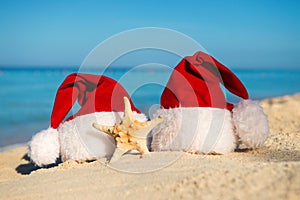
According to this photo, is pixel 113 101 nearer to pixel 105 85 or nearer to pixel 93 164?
pixel 105 85

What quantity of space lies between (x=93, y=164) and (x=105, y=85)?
78 cm

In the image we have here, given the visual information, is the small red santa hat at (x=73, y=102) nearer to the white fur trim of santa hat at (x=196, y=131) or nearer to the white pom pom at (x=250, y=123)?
the white fur trim of santa hat at (x=196, y=131)

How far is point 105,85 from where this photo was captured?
346cm

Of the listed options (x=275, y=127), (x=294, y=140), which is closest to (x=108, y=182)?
(x=294, y=140)

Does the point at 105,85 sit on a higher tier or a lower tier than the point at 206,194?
higher

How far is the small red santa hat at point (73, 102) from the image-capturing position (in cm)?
329

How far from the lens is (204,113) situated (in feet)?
10.2

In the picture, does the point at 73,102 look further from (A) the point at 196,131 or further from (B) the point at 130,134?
(A) the point at 196,131

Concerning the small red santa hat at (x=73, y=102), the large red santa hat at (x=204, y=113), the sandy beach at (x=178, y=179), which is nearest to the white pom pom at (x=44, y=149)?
the small red santa hat at (x=73, y=102)

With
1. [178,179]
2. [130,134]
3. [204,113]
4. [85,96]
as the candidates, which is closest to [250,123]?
[204,113]

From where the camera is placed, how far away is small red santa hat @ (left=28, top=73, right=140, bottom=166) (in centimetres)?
329

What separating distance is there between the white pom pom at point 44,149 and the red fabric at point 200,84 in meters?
1.05

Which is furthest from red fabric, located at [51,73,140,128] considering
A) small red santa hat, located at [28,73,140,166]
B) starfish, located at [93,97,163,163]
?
starfish, located at [93,97,163,163]

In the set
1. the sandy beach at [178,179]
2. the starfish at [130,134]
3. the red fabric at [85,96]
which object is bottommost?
the sandy beach at [178,179]
